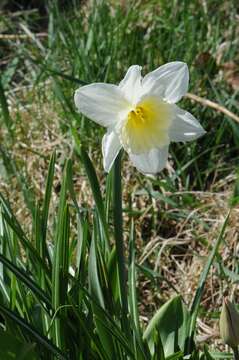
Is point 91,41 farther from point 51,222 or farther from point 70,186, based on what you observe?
point 70,186

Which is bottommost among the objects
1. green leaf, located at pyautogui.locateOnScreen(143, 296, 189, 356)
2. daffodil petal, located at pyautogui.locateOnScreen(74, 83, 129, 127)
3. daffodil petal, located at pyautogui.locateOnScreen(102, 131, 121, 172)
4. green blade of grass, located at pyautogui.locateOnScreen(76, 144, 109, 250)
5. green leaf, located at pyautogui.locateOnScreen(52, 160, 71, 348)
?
green leaf, located at pyautogui.locateOnScreen(143, 296, 189, 356)

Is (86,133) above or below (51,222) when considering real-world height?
above

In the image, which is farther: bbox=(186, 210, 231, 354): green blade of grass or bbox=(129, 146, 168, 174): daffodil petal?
bbox=(186, 210, 231, 354): green blade of grass

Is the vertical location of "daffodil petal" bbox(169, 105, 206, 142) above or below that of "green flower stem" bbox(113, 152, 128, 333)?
above

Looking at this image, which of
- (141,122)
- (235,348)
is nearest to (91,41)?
(141,122)

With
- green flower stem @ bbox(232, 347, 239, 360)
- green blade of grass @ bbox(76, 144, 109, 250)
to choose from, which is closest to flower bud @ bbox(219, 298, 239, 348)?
green flower stem @ bbox(232, 347, 239, 360)

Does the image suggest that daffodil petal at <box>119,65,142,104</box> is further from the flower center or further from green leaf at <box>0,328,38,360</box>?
green leaf at <box>0,328,38,360</box>
